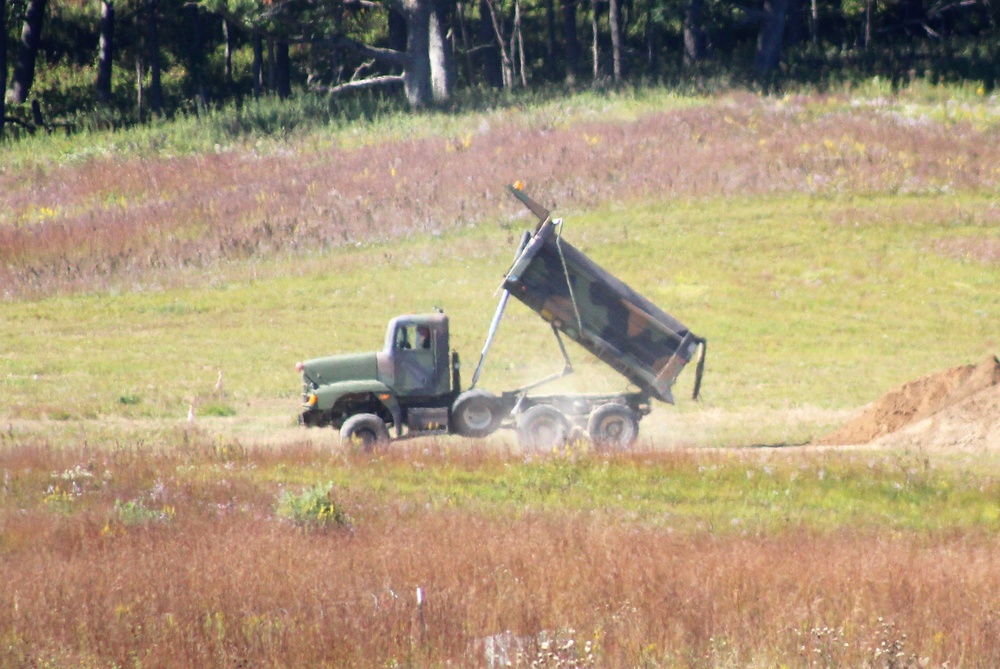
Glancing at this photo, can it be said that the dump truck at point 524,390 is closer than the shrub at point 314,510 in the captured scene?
No

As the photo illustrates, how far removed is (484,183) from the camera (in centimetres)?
3716

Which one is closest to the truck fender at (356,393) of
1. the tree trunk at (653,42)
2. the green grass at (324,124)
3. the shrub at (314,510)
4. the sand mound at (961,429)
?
the shrub at (314,510)

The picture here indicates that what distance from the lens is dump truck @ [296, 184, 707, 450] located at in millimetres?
16828

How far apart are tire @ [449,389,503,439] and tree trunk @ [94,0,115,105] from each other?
4623 cm

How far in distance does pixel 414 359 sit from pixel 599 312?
8.68 feet

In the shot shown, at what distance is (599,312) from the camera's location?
17062 millimetres

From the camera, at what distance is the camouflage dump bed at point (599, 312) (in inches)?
664

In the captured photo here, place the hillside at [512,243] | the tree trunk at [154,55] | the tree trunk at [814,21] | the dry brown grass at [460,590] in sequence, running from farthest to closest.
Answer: the tree trunk at [814,21], the tree trunk at [154,55], the hillside at [512,243], the dry brown grass at [460,590]

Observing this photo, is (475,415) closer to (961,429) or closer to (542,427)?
(542,427)

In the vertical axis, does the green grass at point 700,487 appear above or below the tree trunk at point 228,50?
below

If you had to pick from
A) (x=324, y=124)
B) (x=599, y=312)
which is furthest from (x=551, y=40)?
(x=599, y=312)

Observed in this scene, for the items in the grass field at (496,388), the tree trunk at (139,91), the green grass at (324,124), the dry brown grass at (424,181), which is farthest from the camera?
the tree trunk at (139,91)

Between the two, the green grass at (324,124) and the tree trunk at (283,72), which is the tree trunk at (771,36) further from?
the tree trunk at (283,72)

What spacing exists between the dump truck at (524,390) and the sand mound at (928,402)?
10.5ft
